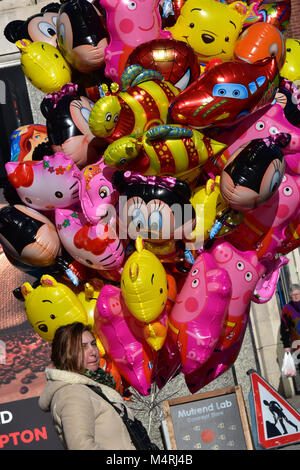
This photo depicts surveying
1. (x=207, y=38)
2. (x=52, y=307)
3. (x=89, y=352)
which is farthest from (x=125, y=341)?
(x=207, y=38)

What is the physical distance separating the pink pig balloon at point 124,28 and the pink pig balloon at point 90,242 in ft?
3.00

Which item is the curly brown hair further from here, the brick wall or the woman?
the brick wall

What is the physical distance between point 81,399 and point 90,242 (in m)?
1.32

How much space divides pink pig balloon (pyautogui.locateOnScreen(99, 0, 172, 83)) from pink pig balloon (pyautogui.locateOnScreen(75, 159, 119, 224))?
632 mm

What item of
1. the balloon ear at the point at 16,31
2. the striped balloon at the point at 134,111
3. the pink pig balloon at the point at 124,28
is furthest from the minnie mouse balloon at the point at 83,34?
the balloon ear at the point at 16,31

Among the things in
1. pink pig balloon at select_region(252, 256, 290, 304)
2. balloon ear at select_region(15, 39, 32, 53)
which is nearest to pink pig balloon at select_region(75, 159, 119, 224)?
balloon ear at select_region(15, 39, 32, 53)

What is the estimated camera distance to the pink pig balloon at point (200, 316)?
3926mm

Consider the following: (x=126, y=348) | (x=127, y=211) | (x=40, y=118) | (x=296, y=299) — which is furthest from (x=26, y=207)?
(x=296, y=299)

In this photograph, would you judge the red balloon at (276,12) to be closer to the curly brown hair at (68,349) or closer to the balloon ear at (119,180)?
the balloon ear at (119,180)

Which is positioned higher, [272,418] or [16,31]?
[16,31]

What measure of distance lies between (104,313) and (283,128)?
5.03ft

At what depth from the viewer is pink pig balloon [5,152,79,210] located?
13.4 feet

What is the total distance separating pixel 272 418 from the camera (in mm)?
5152

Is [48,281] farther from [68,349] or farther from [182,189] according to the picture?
[68,349]
